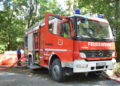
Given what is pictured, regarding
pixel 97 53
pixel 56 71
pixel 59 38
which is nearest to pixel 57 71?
pixel 56 71

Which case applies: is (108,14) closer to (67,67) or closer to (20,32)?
(67,67)

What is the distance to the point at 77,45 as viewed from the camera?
7.15m

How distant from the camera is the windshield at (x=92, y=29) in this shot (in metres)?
7.45

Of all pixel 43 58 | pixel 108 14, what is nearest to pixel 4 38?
pixel 108 14

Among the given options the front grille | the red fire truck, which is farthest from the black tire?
the front grille

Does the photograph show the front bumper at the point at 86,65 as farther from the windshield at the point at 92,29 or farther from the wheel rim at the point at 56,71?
the windshield at the point at 92,29

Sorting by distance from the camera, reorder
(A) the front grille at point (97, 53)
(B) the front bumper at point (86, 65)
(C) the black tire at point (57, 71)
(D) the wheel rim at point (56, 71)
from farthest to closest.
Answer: (D) the wheel rim at point (56, 71)
(C) the black tire at point (57, 71)
(A) the front grille at point (97, 53)
(B) the front bumper at point (86, 65)

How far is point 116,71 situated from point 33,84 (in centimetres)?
407

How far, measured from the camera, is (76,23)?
7.37m

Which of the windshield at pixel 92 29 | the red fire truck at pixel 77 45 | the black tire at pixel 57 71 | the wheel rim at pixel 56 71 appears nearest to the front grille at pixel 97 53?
the red fire truck at pixel 77 45

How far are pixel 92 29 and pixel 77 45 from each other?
3.85 ft

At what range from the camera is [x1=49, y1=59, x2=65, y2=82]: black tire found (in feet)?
25.8

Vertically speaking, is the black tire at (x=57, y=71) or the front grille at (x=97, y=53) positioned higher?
the front grille at (x=97, y=53)

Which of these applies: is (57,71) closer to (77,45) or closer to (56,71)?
(56,71)
